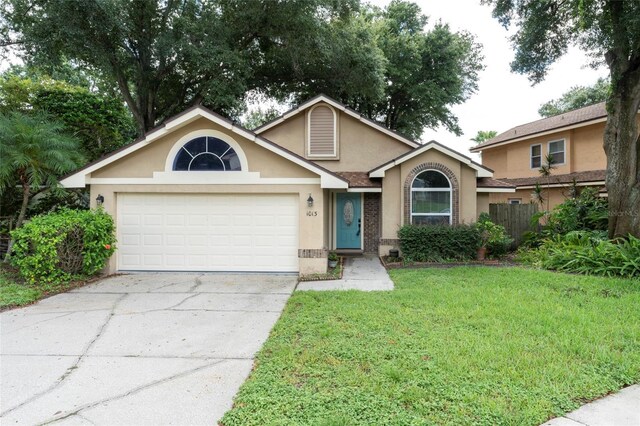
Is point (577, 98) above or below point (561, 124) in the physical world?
above

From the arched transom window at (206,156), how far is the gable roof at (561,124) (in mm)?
14563

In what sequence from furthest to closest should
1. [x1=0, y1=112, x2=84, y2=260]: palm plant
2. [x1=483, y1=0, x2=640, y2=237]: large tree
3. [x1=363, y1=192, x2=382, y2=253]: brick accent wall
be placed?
[x1=363, y1=192, x2=382, y2=253]: brick accent wall
[x1=483, y1=0, x2=640, y2=237]: large tree
[x1=0, y1=112, x2=84, y2=260]: palm plant

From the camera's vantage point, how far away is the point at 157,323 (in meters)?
5.92

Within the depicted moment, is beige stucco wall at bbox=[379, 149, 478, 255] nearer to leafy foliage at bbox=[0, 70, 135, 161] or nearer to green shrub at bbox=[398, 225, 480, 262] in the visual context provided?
green shrub at bbox=[398, 225, 480, 262]

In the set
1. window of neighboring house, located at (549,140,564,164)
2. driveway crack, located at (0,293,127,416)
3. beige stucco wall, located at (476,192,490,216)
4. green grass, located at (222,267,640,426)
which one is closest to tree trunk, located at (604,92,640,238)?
beige stucco wall, located at (476,192,490,216)

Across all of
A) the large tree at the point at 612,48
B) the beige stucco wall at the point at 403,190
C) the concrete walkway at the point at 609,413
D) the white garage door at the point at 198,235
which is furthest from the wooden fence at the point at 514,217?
the concrete walkway at the point at 609,413

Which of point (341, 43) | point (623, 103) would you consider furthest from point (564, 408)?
point (341, 43)

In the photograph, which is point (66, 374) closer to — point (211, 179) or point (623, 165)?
point (211, 179)

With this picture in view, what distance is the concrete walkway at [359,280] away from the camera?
8.26m

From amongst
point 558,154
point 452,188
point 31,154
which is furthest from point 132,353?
point 558,154

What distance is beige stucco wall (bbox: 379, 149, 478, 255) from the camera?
11.9m

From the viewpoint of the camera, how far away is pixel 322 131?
14008mm

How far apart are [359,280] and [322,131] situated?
22.7 feet

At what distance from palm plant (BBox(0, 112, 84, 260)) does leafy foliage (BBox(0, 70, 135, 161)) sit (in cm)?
430
